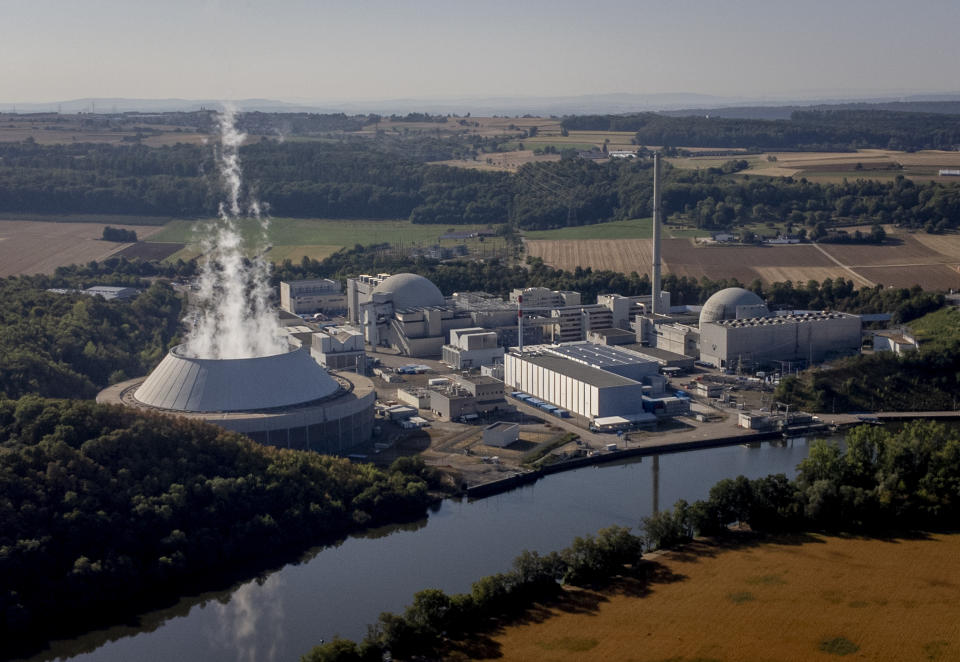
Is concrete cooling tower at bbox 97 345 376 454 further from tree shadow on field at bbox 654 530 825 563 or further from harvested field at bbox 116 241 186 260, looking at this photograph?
harvested field at bbox 116 241 186 260

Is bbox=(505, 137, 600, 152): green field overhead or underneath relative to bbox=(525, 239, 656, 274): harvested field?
overhead

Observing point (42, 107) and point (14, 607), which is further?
point (42, 107)

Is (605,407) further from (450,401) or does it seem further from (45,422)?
(45,422)

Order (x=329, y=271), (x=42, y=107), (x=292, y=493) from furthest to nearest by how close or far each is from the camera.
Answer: (x=42, y=107), (x=329, y=271), (x=292, y=493)

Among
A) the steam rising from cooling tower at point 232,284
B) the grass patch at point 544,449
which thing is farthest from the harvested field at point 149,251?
the grass patch at point 544,449

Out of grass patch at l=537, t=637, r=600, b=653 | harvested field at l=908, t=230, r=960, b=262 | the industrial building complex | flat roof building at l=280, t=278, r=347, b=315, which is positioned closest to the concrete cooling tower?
the industrial building complex

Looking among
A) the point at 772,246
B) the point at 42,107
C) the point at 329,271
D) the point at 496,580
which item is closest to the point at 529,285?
the point at 329,271
